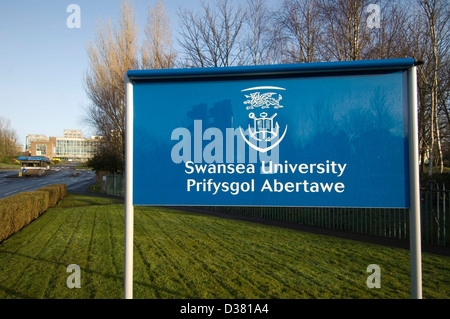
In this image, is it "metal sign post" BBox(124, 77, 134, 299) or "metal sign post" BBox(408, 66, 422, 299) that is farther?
"metal sign post" BBox(124, 77, 134, 299)

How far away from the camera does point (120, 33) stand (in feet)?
68.0

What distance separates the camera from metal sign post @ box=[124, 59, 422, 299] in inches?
107

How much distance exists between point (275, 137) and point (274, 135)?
0.02 meters

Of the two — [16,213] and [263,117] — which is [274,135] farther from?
[16,213]

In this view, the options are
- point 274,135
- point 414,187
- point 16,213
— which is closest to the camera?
point 414,187

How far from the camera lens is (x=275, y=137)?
2.85 meters

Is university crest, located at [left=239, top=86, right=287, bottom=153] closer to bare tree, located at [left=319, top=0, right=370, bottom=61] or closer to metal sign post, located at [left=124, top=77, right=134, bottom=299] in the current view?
metal sign post, located at [left=124, top=77, right=134, bottom=299]

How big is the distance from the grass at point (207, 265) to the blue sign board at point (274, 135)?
6.27ft

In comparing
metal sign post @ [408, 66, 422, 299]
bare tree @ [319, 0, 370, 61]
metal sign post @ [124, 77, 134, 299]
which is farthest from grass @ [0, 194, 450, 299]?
bare tree @ [319, 0, 370, 61]

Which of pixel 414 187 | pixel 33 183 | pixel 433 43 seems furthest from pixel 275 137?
pixel 33 183

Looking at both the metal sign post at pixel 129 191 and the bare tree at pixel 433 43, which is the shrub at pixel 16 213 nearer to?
the metal sign post at pixel 129 191

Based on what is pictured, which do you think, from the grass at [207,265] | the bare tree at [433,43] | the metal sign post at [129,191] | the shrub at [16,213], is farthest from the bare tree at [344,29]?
the shrub at [16,213]

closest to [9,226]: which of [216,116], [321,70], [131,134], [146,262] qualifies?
[146,262]

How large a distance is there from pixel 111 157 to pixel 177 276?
22.4m
